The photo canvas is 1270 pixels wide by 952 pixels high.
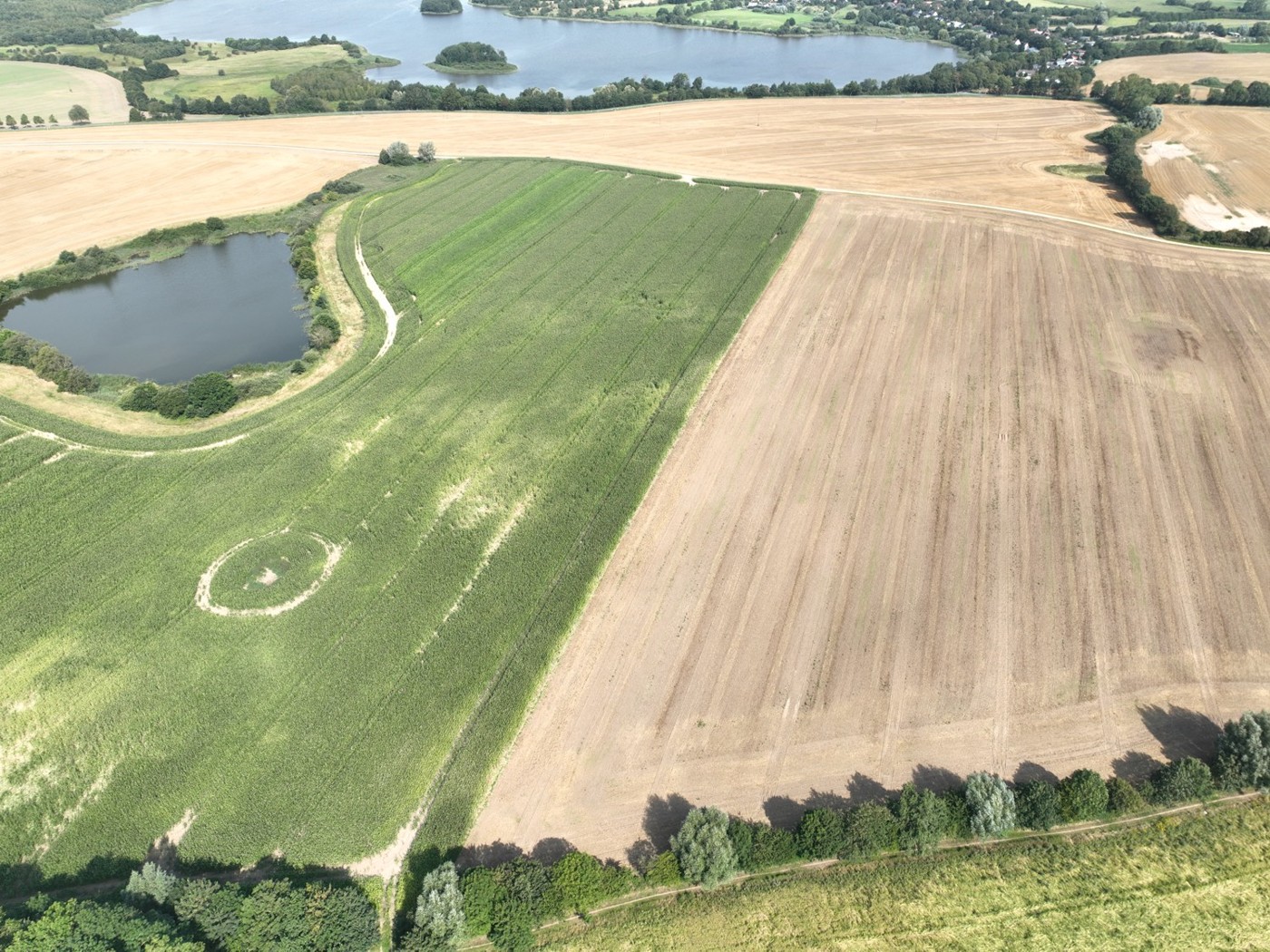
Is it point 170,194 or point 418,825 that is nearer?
Result: point 418,825

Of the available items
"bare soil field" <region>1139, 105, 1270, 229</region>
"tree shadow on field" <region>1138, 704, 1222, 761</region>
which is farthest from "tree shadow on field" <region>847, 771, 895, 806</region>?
"bare soil field" <region>1139, 105, 1270, 229</region>

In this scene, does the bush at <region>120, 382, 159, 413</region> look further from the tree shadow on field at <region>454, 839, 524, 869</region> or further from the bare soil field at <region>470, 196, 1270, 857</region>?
the tree shadow on field at <region>454, 839, 524, 869</region>

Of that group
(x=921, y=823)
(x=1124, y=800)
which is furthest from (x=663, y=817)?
(x=1124, y=800)

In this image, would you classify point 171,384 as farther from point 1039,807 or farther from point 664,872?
point 1039,807

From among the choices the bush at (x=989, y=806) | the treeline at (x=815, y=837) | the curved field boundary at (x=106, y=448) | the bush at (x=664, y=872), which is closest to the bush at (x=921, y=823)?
the treeline at (x=815, y=837)

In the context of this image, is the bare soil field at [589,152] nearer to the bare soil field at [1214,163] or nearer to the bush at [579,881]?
the bare soil field at [1214,163]

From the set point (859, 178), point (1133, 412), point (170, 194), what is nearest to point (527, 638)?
point (1133, 412)

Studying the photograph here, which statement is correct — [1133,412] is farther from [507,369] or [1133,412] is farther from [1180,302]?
[507,369]
